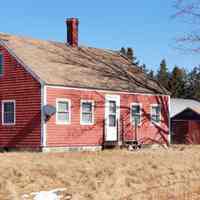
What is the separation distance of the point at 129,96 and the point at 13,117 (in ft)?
24.4

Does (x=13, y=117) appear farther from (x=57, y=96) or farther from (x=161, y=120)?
(x=161, y=120)

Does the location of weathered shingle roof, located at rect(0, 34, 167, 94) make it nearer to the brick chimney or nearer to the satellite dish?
the brick chimney

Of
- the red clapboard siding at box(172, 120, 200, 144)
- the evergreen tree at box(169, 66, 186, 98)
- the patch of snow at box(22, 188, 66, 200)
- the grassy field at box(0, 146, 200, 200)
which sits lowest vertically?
the patch of snow at box(22, 188, 66, 200)

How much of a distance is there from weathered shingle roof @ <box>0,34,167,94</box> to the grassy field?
319 inches

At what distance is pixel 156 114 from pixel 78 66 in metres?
6.12

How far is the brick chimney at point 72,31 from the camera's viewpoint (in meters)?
39.1

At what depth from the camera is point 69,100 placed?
107ft

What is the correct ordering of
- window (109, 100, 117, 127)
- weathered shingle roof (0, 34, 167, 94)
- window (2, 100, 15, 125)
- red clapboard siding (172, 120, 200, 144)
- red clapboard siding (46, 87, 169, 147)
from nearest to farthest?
red clapboard siding (46, 87, 169, 147) → window (2, 100, 15, 125) → weathered shingle roof (0, 34, 167, 94) → window (109, 100, 117, 127) → red clapboard siding (172, 120, 200, 144)

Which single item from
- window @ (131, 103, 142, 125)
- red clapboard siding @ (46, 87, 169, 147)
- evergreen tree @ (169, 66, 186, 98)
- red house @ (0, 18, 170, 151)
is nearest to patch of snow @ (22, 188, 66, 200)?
red house @ (0, 18, 170, 151)

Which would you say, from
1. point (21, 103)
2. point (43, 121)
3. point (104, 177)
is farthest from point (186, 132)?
point (104, 177)

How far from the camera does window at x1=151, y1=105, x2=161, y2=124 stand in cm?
3868

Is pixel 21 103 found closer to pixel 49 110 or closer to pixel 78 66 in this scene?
pixel 49 110

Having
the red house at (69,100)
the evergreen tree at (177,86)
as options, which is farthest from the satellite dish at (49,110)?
the evergreen tree at (177,86)

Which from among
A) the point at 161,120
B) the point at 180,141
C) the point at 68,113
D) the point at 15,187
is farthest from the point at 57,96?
the point at 180,141
